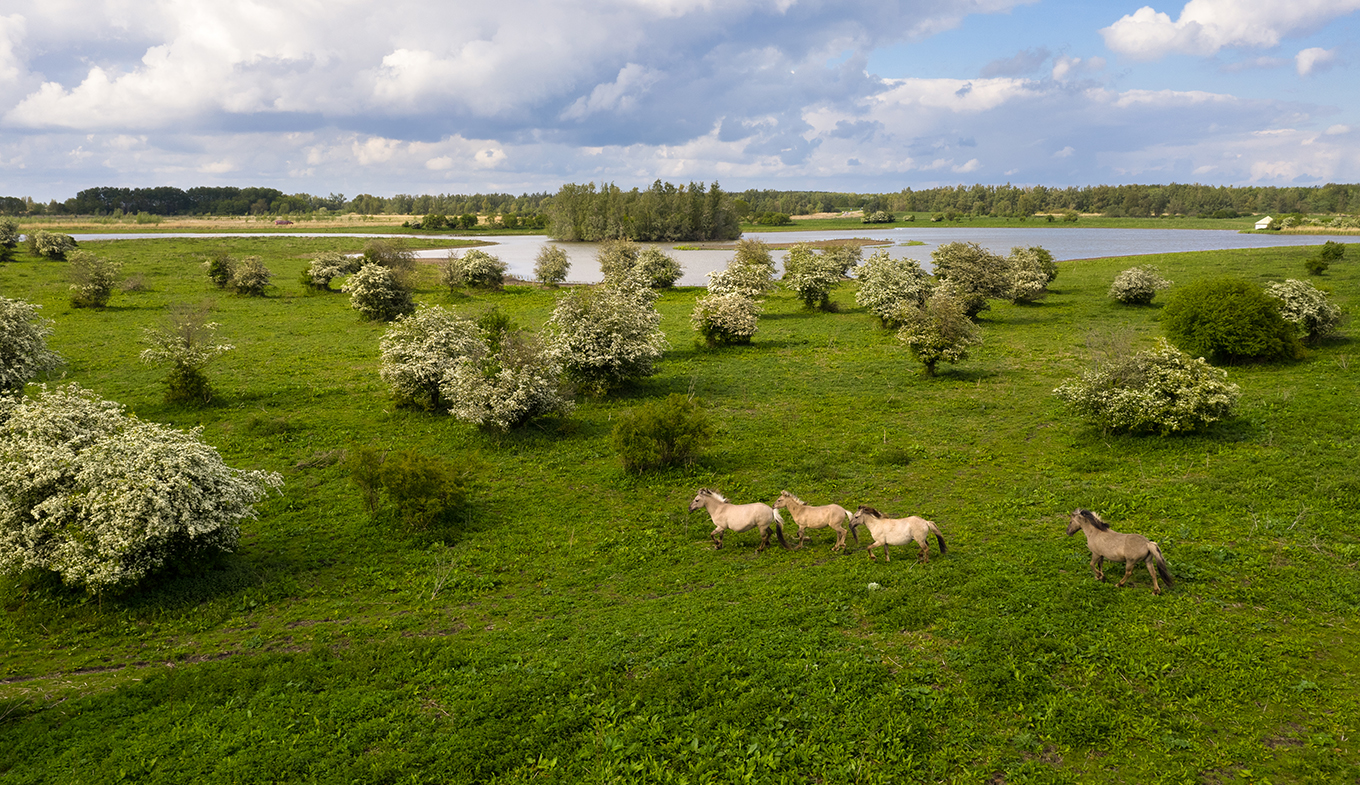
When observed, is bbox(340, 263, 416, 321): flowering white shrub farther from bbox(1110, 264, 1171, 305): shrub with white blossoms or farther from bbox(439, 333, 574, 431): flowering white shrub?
bbox(1110, 264, 1171, 305): shrub with white blossoms

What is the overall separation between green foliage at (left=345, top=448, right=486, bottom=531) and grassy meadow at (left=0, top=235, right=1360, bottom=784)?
574 millimetres

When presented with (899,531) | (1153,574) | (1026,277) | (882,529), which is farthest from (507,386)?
(1026,277)

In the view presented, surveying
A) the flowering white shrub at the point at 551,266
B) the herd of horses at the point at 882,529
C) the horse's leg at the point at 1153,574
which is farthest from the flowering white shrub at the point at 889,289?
the flowering white shrub at the point at 551,266

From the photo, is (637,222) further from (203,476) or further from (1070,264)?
(203,476)

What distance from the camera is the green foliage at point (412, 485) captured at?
53.3 feet

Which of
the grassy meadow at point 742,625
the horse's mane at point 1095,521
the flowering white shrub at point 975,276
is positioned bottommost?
the grassy meadow at point 742,625

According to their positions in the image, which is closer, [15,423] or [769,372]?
[15,423]

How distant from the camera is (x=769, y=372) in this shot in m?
32.0

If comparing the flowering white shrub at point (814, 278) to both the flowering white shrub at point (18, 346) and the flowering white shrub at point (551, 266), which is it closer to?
the flowering white shrub at point (551, 266)

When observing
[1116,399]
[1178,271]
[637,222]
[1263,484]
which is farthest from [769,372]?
[637,222]

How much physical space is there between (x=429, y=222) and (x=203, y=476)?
155 meters

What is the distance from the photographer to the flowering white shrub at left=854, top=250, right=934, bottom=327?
41.8 metres

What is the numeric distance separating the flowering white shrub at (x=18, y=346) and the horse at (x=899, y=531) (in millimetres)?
28988

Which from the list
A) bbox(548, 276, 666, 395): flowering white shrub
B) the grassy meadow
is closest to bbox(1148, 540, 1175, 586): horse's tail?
the grassy meadow
